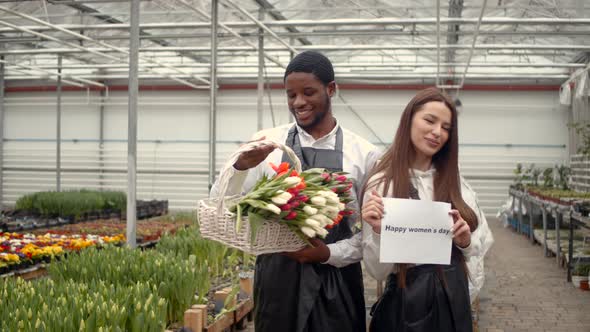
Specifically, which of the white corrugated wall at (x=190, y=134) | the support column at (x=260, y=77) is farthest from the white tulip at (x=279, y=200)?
the white corrugated wall at (x=190, y=134)

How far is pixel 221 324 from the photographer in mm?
3951

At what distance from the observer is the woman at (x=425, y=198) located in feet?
6.07

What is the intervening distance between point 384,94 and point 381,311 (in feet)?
44.2

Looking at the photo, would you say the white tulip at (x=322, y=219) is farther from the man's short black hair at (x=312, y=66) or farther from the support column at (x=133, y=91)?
the support column at (x=133, y=91)

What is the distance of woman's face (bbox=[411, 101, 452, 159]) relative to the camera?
1.90 metres

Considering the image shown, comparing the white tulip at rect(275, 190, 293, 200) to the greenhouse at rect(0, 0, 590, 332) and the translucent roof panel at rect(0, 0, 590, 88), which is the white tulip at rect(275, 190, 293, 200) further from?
the translucent roof panel at rect(0, 0, 590, 88)

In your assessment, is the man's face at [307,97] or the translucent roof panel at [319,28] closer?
the man's face at [307,97]

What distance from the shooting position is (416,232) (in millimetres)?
1851

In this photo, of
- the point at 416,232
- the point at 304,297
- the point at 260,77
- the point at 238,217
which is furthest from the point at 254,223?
the point at 260,77

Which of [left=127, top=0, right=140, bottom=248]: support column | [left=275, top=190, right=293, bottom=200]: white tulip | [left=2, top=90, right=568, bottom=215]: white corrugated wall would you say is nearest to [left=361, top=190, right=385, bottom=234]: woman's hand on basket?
[left=275, top=190, right=293, bottom=200]: white tulip

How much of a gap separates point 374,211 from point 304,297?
310 mm

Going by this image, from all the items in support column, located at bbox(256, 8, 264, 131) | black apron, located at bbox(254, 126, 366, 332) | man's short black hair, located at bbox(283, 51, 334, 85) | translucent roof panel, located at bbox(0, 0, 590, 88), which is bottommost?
black apron, located at bbox(254, 126, 366, 332)

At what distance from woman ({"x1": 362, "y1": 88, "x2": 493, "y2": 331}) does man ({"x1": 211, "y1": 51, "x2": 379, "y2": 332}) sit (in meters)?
0.09

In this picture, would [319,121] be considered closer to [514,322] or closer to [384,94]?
[514,322]
